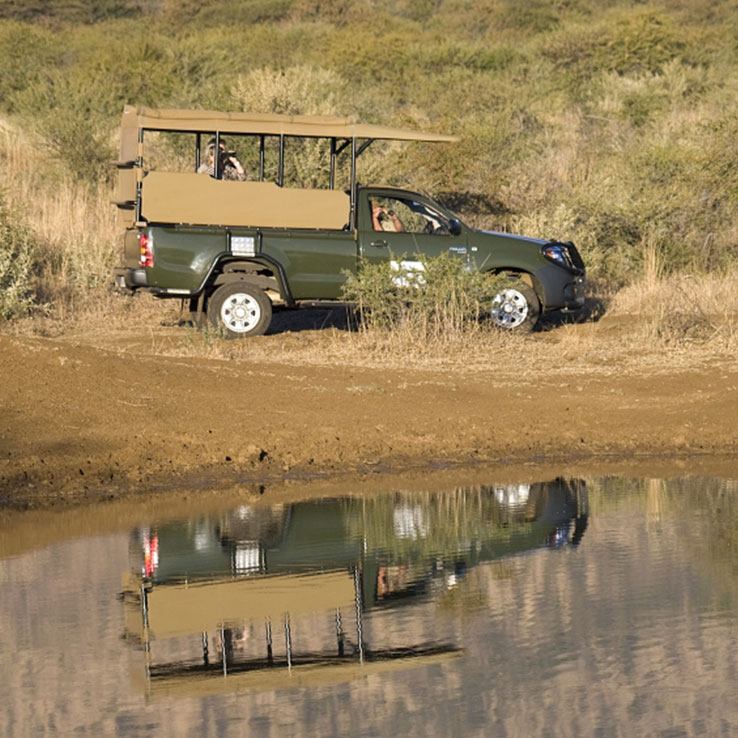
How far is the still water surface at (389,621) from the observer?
19.8 ft

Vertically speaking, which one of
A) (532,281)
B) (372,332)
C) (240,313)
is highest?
(532,281)

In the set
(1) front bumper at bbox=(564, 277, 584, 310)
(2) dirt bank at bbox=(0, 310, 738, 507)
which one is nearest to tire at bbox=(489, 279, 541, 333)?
(1) front bumper at bbox=(564, 277, 584, 310)

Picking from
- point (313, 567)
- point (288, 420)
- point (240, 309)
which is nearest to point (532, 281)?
point (240, 309)

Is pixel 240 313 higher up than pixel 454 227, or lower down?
lower down

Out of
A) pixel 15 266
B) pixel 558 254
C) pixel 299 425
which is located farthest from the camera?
pixel 15 266

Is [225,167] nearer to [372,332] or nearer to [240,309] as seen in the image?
[240,309]

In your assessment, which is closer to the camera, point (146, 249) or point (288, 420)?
Result: point (288, 420)

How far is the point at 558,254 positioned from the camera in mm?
18359

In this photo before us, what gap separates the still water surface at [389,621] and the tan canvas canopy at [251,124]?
297 inches

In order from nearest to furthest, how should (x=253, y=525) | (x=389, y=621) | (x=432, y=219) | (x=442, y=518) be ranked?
(x=389, y=621) < (x=253, y=525) < (x=442, y=518) < (x=432, y=219)

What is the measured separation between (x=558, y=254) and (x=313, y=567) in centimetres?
1032

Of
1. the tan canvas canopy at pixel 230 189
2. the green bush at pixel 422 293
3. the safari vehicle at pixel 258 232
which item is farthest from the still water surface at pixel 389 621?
the tan canvas canopy at pixel 230 189

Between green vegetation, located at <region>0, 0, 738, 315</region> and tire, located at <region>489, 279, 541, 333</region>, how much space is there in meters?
3.99

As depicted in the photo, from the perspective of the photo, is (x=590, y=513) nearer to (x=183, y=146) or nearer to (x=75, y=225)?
(x=75, y=225)
